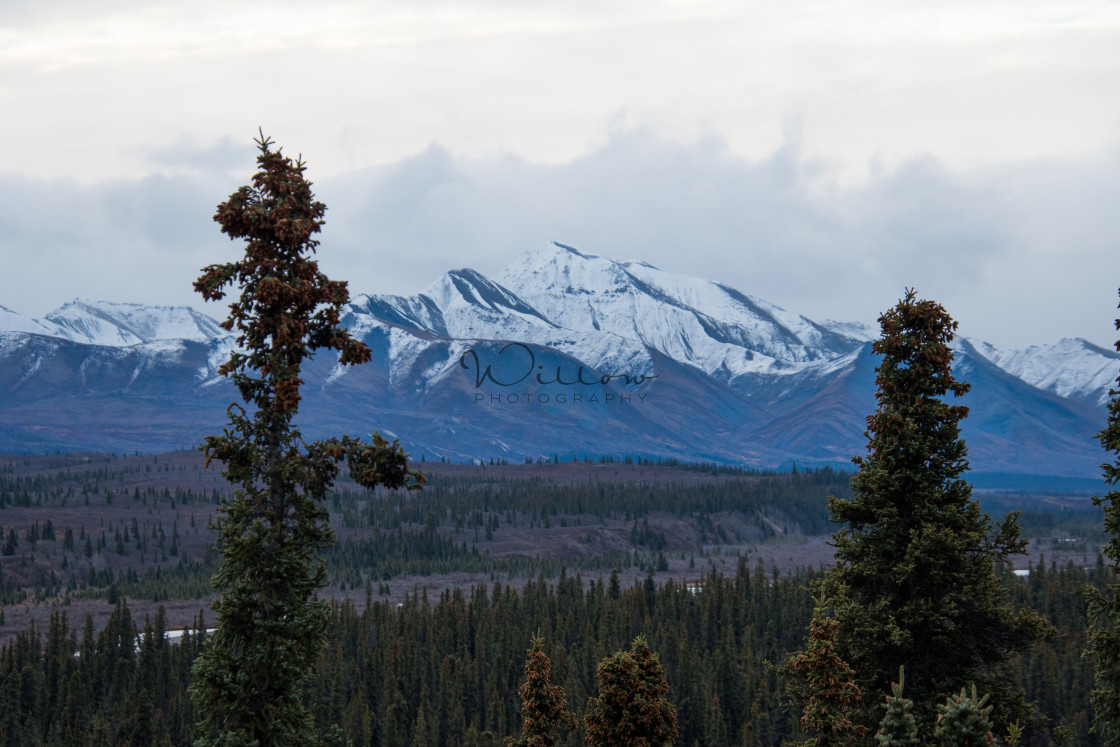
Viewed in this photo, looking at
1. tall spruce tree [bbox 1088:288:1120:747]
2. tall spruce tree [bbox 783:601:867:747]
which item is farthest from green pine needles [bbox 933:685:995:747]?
tall spruce tree [bbox 1088:288:1120:747]

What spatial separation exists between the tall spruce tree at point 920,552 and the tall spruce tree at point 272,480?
14653mm

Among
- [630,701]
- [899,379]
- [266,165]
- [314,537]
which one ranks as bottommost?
[630,701]

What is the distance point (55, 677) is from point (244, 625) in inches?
4394

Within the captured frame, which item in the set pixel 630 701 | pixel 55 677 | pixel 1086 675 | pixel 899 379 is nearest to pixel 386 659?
pixel 55 677

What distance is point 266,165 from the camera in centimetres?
2441

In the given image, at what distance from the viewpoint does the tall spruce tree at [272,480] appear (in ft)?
76.1

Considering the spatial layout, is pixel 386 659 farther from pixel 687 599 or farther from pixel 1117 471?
pixel 1117 471

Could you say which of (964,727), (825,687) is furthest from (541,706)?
(964,727)

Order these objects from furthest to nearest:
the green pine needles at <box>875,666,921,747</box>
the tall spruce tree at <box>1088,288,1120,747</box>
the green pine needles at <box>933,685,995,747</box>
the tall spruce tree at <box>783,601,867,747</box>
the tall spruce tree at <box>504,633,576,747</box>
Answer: the tall spruce tree at <box>504,633,576,747</box>
the tall spruce tree at <box>1088,288,1120,747</box>
the tall spruce tree at <box>783,601,867,747</box>
the green pine needles at <box>875,666,921,747</box>
the green pine needles at <box>933,685,995,747</box>

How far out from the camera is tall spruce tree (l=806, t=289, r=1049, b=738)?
30.5m

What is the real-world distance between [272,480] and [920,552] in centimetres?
1779

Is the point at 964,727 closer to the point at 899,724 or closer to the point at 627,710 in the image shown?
the point at 899,724

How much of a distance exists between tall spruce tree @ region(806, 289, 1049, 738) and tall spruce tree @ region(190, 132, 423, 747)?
14653mm

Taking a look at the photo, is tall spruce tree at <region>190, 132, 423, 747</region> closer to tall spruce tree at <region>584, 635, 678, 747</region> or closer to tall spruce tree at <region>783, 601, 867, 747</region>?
tall spruce tree at <region>783, 601, 867, 747</region>
